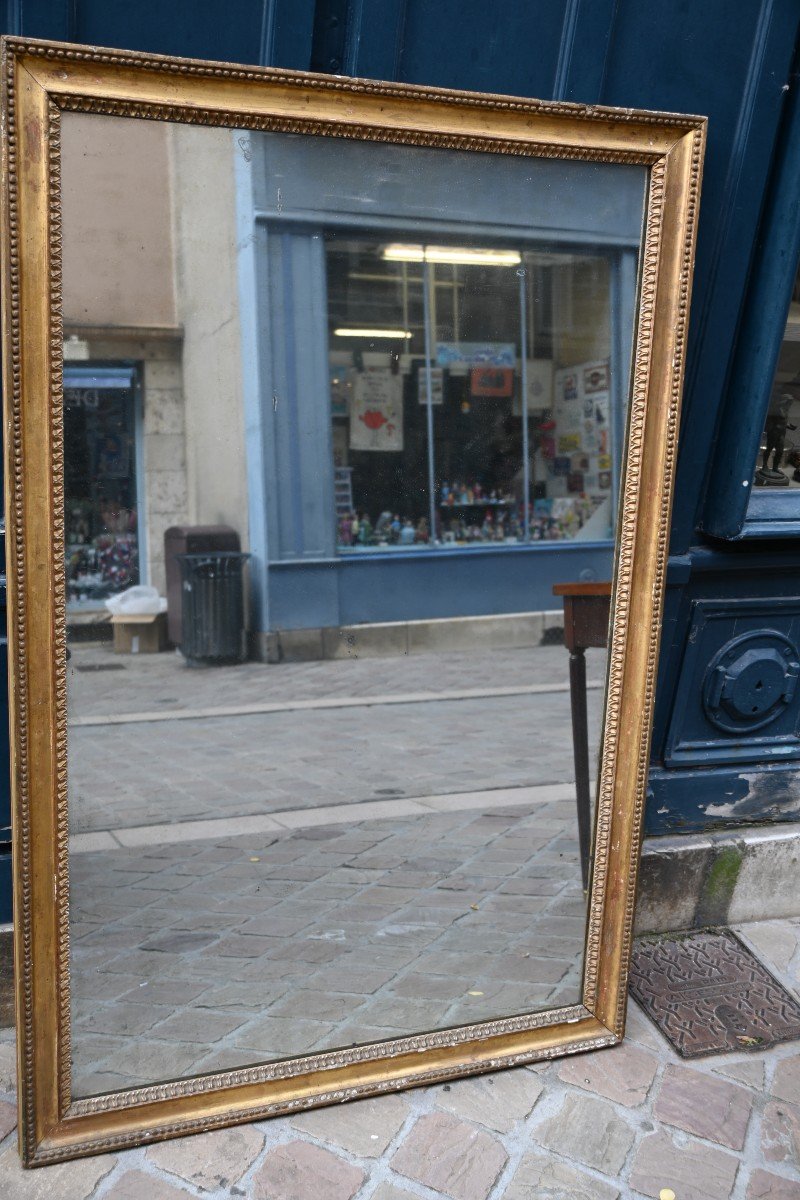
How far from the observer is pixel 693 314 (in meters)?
2.86

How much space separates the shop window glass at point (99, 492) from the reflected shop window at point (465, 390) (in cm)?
44

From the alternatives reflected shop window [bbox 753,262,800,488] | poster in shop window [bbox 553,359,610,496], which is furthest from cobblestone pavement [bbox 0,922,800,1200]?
reflected shop window [bbox 753,262,800,488]

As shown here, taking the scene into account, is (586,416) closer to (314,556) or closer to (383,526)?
(383,526)

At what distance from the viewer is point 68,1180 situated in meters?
2.12

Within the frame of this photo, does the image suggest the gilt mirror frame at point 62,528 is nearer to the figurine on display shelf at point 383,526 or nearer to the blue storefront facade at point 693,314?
the blue storefront facade at point 693,314

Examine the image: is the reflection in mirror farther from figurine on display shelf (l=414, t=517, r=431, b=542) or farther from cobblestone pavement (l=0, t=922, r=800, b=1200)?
cobblestone pavement (l=0, t=922, r=800, b=1200)

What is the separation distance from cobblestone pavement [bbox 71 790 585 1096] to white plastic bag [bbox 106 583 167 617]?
540mm

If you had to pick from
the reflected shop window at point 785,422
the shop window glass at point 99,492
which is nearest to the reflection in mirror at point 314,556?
the shop window glass at point 99,492

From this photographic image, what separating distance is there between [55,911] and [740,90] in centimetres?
248

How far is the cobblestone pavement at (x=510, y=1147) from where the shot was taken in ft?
6.97

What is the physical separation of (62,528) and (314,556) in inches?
21.9

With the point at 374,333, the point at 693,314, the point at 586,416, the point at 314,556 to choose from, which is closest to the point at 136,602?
the point at 314,556

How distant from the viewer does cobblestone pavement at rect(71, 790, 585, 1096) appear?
2328mm

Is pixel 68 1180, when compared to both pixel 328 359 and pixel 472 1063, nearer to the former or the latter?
pixel 472 1063
